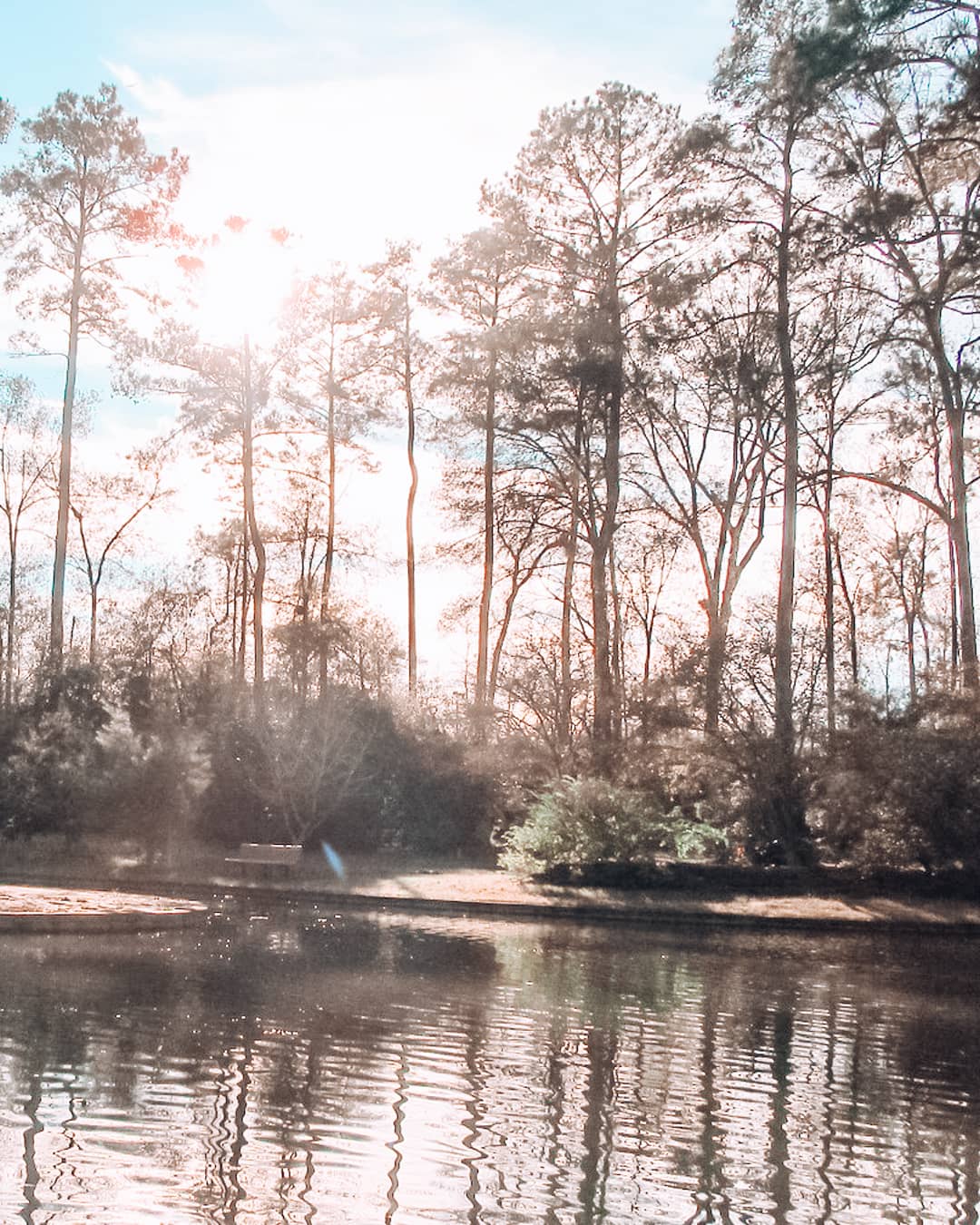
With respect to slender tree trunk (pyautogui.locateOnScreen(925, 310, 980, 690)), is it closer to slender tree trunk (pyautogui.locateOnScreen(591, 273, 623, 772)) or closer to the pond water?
slender tree trunk (pyautogui.locateOnScreen(591, 273, 623, 772))

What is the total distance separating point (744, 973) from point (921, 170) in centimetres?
1643

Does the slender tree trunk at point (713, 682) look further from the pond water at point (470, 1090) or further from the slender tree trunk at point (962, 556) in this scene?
the pond water at point (470, 1090)

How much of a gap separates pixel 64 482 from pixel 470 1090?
25296mm

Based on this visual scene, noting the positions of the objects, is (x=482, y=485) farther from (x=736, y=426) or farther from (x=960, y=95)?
(x=960, y=95)

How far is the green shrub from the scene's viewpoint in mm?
24000

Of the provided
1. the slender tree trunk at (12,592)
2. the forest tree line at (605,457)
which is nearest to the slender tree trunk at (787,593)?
the forest tree line at (605,457)

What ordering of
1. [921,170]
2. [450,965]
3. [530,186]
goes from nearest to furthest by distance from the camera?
[450,965]
[921,170]
[530,186]

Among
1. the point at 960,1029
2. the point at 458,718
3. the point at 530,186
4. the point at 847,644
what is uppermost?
the point at 530,186

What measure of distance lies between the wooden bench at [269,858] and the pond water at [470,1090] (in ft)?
33.3

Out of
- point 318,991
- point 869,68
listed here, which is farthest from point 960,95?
point 318,991

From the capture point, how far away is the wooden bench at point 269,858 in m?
25.3

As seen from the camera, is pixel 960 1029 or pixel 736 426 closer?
pixel 960 1029

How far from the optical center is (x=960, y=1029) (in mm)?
11398

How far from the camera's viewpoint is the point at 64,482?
3075 centimetres
